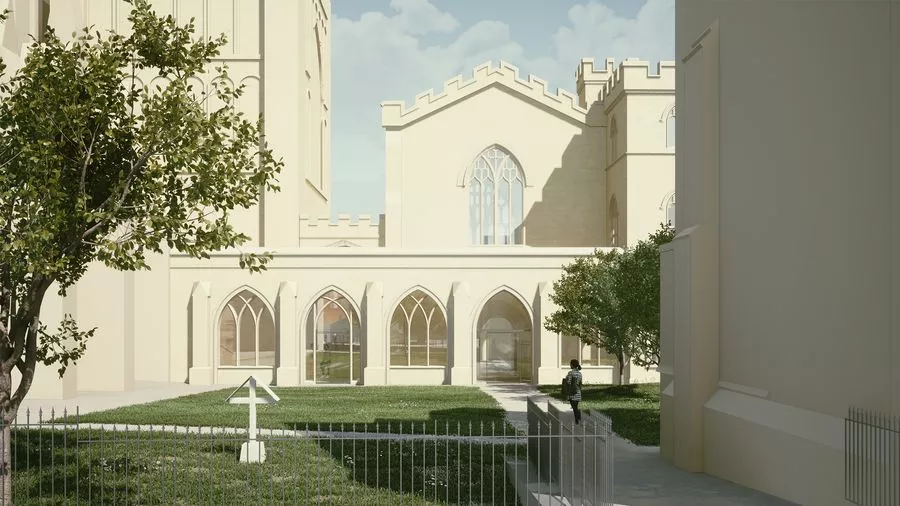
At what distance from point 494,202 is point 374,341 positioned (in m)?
12.6

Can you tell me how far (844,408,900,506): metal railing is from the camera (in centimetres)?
884

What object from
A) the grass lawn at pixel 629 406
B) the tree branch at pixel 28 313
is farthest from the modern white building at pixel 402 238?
the tree branch at pixel 28 313

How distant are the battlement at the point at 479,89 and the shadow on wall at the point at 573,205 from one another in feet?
4.90

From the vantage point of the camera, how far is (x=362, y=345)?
33188mm

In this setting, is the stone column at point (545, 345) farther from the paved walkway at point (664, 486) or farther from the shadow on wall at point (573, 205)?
the paved walkway at point (664, 486)

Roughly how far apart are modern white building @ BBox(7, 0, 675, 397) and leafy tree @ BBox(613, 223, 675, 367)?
6486 millimetres

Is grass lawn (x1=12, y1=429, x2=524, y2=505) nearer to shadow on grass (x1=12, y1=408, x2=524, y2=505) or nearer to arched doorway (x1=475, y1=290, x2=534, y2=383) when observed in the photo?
shadow on grass (x1=12, y1=408, x2=524, y2=505)

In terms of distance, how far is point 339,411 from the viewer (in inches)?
861

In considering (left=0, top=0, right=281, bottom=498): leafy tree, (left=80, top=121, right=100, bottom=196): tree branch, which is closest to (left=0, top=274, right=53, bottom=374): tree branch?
(left=0, top=0, right=281, bottom=498): leafy tree

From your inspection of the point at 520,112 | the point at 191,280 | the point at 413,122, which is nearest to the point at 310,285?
the point at 191,280

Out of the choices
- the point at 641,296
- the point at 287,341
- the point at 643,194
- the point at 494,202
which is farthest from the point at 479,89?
the point at 641,296

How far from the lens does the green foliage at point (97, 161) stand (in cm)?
943

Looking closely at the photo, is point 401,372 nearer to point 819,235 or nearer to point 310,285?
point 310,285

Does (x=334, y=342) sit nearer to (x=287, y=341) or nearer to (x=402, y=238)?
(x=287, y=341)
